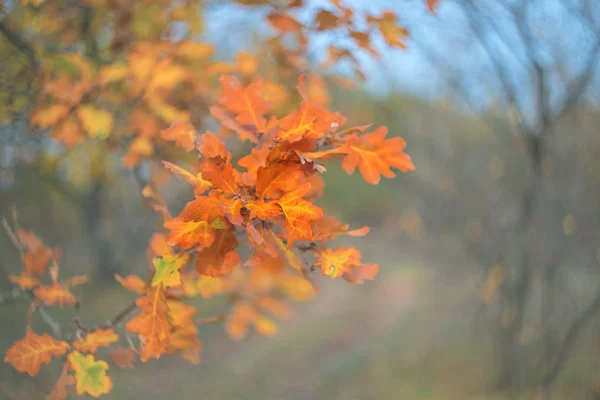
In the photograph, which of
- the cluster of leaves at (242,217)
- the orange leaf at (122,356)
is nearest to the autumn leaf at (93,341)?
the cluster of leaves at (242,217)

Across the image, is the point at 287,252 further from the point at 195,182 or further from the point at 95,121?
the point at 95,121

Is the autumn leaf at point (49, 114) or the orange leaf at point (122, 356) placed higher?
the autumn leaf at point (49, 114)

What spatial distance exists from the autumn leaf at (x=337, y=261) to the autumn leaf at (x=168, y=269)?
30cm

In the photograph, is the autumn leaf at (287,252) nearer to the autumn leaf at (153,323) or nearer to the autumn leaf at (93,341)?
the autumn leaf at (153,323)

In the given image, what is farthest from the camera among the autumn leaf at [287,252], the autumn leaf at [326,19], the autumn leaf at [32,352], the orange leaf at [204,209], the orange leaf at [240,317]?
the orange leaf at [240,317]

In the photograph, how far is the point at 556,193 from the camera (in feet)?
8.73

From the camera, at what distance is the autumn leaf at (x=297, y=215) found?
0.87m

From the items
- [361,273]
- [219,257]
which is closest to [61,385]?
[219,257]

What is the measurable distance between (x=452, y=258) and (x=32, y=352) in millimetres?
5959

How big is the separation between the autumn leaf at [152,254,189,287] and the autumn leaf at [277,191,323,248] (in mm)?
287

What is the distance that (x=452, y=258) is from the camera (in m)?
6.38

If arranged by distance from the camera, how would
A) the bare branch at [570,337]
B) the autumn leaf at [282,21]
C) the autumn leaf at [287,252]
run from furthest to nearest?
the bare branch at [570,337]
the autumn leaf at [282,21]
the autumn leaf at [287,252]

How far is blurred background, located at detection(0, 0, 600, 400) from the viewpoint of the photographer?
7.78ft

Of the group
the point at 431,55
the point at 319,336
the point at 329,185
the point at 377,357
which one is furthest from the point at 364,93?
the point at 431,55
